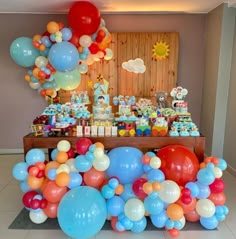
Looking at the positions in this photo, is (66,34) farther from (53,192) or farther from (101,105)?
(53,192)

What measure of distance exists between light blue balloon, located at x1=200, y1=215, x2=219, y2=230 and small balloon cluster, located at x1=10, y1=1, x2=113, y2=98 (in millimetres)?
2430

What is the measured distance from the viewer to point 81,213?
6.66 feet

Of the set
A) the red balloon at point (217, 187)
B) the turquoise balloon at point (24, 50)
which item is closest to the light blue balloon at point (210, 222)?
the red balloon at point (217, 187)

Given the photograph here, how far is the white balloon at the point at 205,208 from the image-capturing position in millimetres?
2250

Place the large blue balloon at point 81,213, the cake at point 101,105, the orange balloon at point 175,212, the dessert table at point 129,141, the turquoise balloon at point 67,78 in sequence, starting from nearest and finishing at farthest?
the large blue balloon at point 81,213 → the orange balloon at point 175,212 → the dessert table at point 129,141 → the cake at point 101,105 → the turquoise balloon at point 67,78

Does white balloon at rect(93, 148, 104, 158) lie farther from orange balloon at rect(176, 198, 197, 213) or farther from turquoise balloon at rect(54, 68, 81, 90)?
turquoise balloon at rect(54, 68, 81, 90)

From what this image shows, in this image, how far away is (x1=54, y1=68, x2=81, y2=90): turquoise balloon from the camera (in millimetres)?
3748

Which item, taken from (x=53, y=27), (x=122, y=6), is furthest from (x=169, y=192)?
(x=122, y=6)

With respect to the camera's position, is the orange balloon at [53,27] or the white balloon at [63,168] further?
the orange balloon at [53,27]

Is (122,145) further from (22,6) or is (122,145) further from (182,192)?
(22,6)

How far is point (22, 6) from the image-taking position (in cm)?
387

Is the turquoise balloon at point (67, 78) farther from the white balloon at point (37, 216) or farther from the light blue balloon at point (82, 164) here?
the white balloon at point (37, 216)

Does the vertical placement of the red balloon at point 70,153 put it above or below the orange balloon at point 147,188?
above

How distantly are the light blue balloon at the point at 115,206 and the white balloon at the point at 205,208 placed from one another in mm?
674
